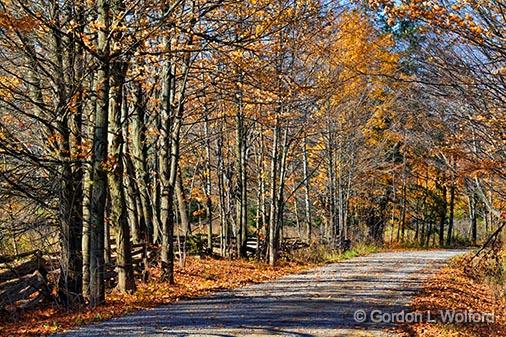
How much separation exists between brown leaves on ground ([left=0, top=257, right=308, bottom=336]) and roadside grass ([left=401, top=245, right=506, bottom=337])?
4354mm

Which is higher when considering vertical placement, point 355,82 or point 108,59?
point 355,82

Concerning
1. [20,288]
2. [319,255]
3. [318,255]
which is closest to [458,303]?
[20,288]

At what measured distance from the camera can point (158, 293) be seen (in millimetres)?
12578

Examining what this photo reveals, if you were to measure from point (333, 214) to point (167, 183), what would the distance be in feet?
47.5

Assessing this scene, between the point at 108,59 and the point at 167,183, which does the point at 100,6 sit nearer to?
the point at 108,59

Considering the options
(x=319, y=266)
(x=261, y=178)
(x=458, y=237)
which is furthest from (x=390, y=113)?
(x=458, y=237)

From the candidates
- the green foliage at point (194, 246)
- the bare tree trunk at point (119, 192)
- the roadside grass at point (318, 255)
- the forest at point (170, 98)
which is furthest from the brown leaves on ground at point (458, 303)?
the green foliage at point (194, 246)

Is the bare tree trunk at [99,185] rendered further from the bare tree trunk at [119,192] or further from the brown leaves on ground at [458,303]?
the brown leaves on ground at [458,303]

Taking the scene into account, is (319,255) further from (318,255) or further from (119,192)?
(119,192)

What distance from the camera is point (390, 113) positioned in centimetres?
3027

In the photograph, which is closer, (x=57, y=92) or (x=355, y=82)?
(x=57, y=92)

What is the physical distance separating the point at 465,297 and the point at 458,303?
1247 millimetres

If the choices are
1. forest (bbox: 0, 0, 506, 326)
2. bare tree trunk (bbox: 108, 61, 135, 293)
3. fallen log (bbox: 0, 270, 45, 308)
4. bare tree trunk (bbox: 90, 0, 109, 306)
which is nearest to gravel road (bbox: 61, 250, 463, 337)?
bare tree trunk (bbox: 90, 0, 109, 306)

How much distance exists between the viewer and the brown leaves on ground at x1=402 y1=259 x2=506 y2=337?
8773 millimetres
